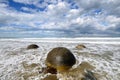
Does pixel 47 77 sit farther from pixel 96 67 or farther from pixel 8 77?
pixel 96 67

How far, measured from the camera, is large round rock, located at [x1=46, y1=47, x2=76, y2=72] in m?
8.30

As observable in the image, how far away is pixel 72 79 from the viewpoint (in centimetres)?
721

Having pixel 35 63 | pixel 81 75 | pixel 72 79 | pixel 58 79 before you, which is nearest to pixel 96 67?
pixel 81 75

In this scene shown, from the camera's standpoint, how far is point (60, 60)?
27.6ft

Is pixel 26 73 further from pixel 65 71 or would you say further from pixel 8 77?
pixel 65 71

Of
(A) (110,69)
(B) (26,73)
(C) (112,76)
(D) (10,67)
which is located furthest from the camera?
(D) (10,67)

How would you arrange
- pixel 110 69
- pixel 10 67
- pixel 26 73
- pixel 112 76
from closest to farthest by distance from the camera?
pixel 112 76 < pixel 26 73 < pixel 110 69 < pixel 10 67

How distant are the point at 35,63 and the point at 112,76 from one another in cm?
582

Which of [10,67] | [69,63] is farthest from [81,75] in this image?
[10,67]

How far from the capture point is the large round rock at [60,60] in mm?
8298

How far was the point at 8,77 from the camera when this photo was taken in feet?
25.9

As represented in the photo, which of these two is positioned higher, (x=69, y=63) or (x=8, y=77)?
(x=69, y=63)

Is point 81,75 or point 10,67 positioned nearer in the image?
point 81,75

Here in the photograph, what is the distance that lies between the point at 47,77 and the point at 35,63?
9.70 ft
